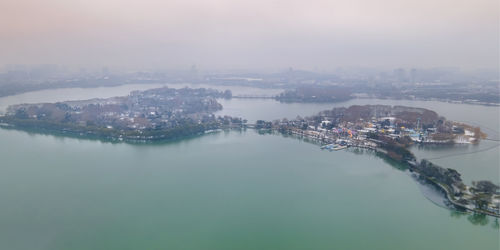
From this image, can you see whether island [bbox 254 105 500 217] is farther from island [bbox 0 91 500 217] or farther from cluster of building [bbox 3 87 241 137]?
cluster of building [bbox 3 87 241 137]

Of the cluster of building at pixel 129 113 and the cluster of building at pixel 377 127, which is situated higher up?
the cluster of building at pixel 129 113

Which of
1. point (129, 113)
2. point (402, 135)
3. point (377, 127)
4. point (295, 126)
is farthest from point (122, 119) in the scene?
point (402, 135)

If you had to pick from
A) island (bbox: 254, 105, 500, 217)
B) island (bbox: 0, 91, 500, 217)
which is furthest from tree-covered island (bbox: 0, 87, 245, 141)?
island (bbox: 254, 105, 500, 217)

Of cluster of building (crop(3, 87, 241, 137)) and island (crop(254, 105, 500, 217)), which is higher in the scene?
cluster of building (crop(3, 87, 241, 137))

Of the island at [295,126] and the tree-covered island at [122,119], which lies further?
the tree-covered island at [122,119]

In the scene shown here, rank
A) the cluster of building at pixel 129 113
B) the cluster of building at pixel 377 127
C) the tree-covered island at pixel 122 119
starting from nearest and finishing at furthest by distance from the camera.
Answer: the cluster of building at pixel 377 127 → the tree-covered island at pixel 122 119 → the cluster of building at pixel 129 113

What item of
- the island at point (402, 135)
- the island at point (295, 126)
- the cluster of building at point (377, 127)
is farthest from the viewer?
the cluster of building at point (377, 127)

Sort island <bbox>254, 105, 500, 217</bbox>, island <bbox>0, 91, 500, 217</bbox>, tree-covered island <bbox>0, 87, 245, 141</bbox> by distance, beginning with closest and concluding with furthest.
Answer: island <bbox>254, 105, 500, 217</bbox>, island <bbox>0, 91, 500, 217</bbox>, tree-covered island <bbox>0, 87, 245, 141</bbox>

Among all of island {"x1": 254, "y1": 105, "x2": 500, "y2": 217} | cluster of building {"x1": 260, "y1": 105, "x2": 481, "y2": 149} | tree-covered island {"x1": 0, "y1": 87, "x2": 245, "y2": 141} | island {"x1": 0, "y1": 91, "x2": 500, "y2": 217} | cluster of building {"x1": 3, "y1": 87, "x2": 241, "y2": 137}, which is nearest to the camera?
island {"x1": 254, "y1": 105, "x2": 500, "y2": 217}

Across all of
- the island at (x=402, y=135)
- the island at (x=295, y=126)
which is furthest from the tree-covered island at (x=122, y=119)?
the island at (x=402, y=135)

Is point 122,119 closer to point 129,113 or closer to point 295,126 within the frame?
point 129,113

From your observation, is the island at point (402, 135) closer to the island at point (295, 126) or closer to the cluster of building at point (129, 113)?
the island at point (295, 126)

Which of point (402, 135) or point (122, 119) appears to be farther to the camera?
point (122, 119)
